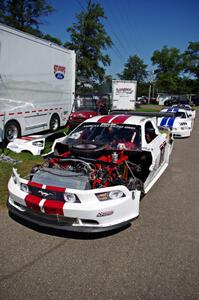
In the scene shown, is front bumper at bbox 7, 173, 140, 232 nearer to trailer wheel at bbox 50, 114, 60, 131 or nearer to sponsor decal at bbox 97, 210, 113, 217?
sponsor decal at bbox 97, 210, 113, 217

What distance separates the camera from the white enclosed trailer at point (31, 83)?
7.71m

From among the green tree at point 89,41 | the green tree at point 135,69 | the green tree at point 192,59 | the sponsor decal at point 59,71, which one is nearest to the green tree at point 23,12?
the green tree at point 89,41

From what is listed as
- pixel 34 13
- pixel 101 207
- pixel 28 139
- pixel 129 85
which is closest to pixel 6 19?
pixel 34 13

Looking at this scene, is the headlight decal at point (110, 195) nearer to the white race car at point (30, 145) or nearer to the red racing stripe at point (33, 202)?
the red racing stripe at point (33, 202)

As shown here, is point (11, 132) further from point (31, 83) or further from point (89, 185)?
point (89, 185)

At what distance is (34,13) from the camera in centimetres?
3347

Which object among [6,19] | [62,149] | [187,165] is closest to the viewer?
[62,149]

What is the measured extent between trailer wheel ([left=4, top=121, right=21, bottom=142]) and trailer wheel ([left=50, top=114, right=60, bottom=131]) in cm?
241

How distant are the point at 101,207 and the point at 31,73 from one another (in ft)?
24.1

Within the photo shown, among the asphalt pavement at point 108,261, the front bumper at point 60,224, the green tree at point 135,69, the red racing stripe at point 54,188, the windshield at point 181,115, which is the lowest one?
the asphalt pavement at point 108,261

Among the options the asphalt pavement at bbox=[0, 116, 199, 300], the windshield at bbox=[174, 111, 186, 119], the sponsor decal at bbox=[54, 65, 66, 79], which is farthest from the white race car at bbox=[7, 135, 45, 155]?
the windshield at bbox=[174, 111, 186, 119]

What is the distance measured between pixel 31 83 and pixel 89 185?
6.81m

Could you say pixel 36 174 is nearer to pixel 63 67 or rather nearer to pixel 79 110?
pixel 63 67

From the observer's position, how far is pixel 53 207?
294 centimetres
